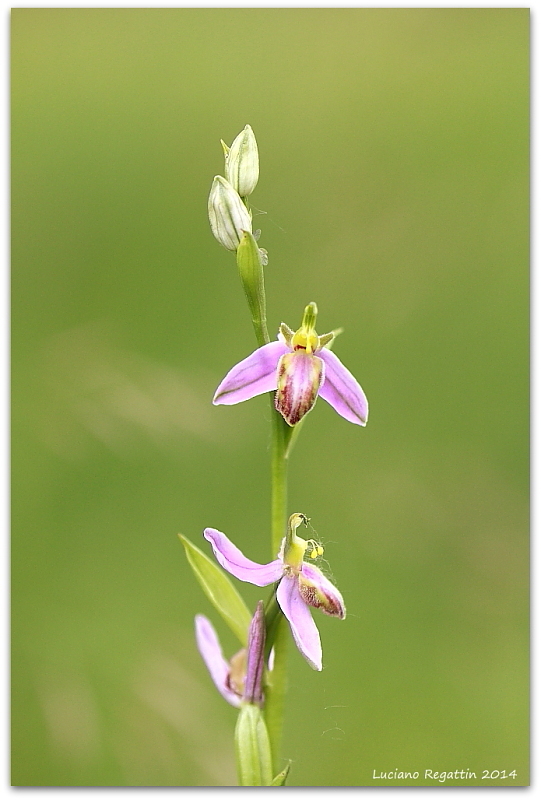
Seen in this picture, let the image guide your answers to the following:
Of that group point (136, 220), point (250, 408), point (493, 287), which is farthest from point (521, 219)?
point (136, 220)

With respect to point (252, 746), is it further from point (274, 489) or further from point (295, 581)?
point (274, 489)

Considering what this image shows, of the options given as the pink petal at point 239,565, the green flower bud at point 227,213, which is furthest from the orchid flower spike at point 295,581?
the green flower bud at point 227,213

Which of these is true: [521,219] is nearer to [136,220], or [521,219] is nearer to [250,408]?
[250,408]

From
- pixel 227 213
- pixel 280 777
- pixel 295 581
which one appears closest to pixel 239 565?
pixel 295 581

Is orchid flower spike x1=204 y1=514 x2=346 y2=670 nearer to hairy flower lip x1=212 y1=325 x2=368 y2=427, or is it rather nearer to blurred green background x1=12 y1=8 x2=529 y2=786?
hairy flower lip x1=212 y1=325 x2=368 y2=427

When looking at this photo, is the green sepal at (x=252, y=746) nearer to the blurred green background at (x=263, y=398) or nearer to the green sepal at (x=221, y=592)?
the green sepal at (x=221, y=592)

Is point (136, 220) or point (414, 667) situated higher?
point (136, 220)

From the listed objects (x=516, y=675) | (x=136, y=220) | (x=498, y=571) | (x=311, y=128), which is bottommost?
(x=516, y=675)

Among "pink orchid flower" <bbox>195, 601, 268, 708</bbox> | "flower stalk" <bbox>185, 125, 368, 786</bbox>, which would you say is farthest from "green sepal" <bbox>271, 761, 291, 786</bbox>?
"pink orchid flower" <bbox>195, 601, 268, 708</bbox>
